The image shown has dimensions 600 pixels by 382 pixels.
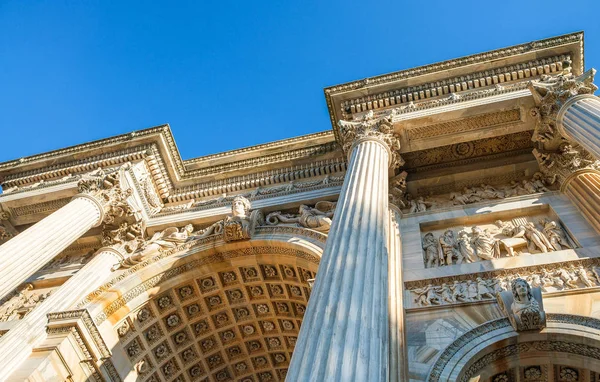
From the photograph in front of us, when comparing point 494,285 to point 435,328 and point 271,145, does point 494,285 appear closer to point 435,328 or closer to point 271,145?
point 435,328

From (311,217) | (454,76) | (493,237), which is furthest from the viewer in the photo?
(454,76)

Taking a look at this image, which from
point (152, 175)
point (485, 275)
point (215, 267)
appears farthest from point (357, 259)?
point (152, 175)

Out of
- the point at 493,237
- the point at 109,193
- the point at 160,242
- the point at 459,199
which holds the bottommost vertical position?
the point at 493,237

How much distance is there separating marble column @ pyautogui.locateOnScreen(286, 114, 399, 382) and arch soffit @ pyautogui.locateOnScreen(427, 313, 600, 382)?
5.24 ft

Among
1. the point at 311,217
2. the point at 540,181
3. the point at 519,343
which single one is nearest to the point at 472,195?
the point at 540,181

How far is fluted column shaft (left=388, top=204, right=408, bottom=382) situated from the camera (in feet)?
21.6

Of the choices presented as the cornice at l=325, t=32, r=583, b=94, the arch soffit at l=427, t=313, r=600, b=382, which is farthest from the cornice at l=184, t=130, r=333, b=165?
the arch soffit at l=427, t=313, r=600, b=382

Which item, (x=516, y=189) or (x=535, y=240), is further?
(x=516, y=189)

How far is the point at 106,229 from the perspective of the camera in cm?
1477

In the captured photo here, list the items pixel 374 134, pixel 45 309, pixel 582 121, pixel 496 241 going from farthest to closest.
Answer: pixel 374 134, pixel 45 309, pixel 496 241, pixel 582 121

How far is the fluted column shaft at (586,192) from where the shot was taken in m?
9.91

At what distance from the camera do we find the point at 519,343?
7.38m

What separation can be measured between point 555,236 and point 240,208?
7.97m

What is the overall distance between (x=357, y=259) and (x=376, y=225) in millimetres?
1197
